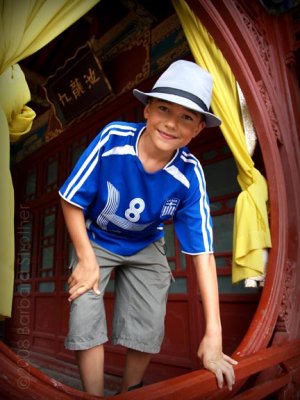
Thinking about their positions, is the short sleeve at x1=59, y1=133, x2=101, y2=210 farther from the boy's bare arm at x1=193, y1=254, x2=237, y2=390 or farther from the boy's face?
the boy's bare arm at x1=193, y1=254, x2=237, y2=390

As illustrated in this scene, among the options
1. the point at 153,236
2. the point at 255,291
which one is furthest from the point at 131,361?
the point at 255,291

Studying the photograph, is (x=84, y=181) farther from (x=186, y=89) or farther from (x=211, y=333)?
(x=211, y=333)

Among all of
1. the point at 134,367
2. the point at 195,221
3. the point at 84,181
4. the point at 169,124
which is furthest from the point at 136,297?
the point at 169,124

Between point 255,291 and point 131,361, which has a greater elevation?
point 255,291

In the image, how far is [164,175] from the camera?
1.44 meters

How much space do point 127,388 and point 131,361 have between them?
0.11 metres

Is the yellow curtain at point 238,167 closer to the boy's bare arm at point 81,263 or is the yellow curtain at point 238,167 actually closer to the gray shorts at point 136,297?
the gray shorts at point 136,297

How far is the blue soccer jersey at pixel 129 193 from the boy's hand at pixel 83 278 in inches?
8.9

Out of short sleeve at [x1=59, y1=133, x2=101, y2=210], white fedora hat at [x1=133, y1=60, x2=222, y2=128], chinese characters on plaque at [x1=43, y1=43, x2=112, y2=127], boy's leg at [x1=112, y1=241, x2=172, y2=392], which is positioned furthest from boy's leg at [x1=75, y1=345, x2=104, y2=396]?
chinese characters on plaque at [x1=43, y1=43, x2=112, y2=127]

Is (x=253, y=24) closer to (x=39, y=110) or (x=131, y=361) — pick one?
Answer: (x=131, y=361)

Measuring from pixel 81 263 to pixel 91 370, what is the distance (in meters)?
0.42

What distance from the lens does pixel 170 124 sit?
1.31 m

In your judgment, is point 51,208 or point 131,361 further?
point 51,208

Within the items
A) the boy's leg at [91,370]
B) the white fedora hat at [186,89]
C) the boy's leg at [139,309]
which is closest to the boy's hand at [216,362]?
the boy's leg at [139,309]
